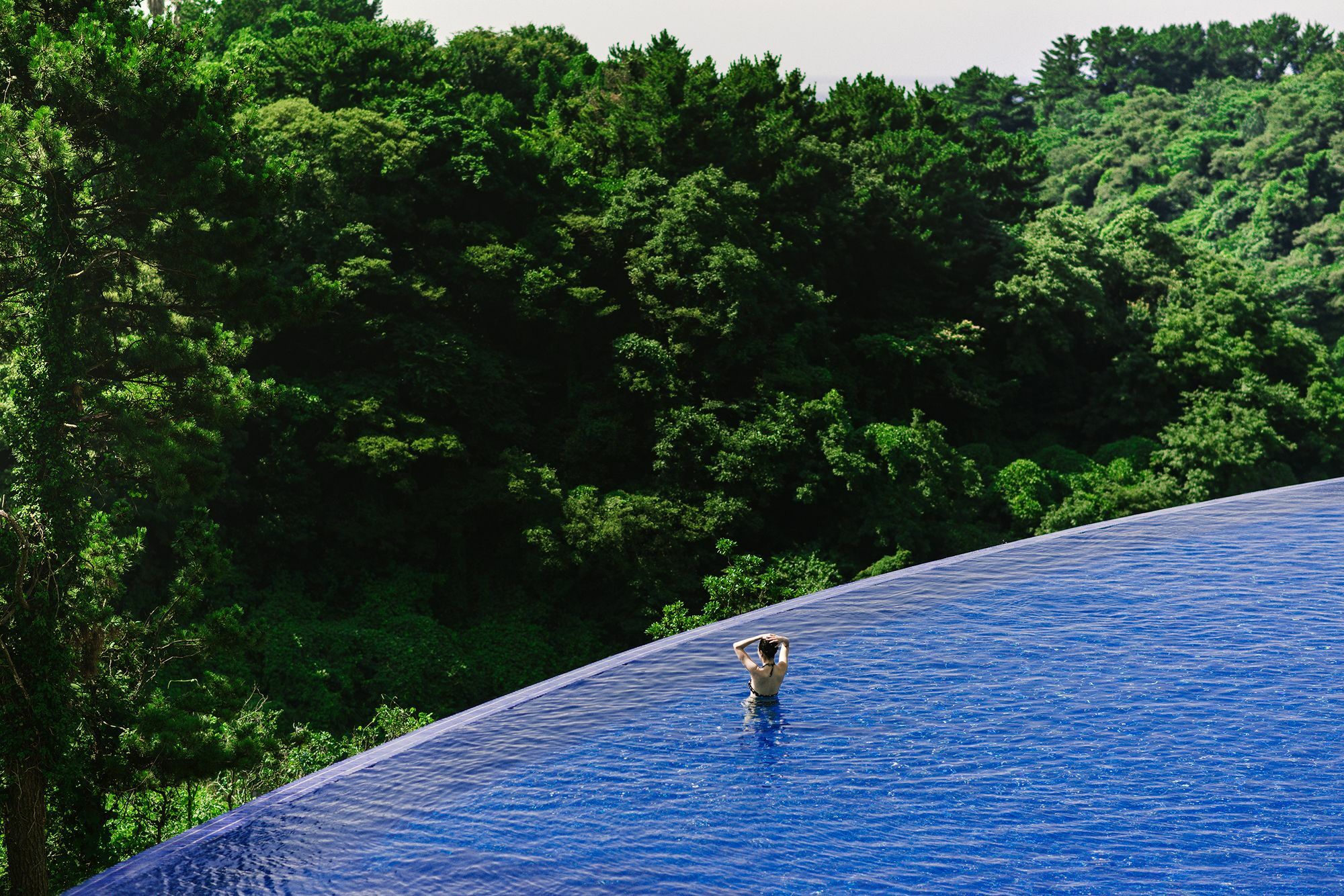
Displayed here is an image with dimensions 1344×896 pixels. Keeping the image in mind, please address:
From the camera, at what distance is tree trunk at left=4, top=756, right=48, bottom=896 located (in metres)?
8.06

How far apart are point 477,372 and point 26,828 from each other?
1002cm

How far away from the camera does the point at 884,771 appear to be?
264 inches

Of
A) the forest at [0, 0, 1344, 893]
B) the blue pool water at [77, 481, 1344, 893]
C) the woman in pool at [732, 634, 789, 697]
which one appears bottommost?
the blue pool water at [77, 481, 1344, 893]

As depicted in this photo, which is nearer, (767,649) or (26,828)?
(767,649)

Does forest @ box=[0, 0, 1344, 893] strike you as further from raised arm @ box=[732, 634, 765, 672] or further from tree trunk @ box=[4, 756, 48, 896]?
raised arm @ box=[732, 634, 765, 672]

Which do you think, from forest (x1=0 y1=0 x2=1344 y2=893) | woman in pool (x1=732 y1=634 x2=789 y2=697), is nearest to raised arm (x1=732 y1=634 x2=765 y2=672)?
woman in pool (x1=732 y1=634 x2=789 y2=697)

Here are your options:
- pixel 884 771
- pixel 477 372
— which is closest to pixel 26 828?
pixel 884 771

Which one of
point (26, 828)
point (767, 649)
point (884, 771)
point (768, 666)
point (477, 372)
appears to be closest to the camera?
point (884, 771)

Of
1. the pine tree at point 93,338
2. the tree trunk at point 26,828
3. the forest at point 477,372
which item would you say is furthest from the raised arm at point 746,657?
the tree trunk at point 26,828

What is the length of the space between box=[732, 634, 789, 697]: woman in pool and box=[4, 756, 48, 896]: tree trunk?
4758 mm

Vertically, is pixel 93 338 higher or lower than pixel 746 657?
higher

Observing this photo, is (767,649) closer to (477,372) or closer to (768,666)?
(768,666)

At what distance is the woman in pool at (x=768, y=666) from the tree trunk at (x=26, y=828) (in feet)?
15.6

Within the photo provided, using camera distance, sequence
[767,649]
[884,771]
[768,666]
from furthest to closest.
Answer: [767,649] → [768,666] → [884,771]
